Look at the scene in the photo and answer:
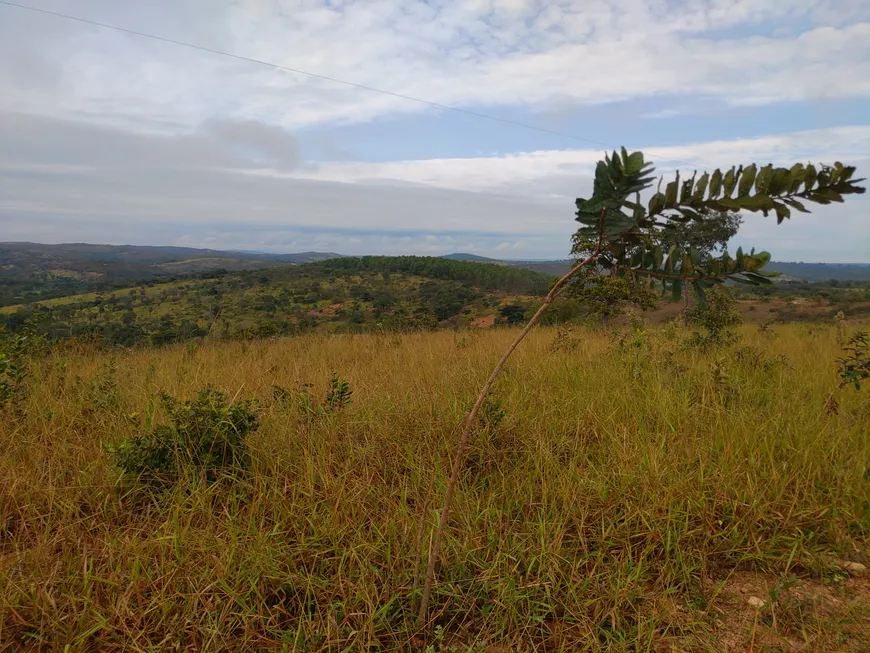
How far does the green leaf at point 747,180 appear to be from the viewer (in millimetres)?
1063

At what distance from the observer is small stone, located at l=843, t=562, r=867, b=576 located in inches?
73.7

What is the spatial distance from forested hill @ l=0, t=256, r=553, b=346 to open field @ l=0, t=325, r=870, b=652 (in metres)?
4.25

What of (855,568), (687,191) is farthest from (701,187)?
(855,568)

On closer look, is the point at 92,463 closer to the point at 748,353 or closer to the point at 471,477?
the point at 471,477

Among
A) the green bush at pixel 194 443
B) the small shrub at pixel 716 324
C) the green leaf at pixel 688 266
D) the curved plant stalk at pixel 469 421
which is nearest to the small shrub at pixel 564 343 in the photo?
the small shrub at pixel 716 324

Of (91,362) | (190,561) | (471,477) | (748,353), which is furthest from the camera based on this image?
(91,362)

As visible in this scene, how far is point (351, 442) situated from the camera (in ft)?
8.65

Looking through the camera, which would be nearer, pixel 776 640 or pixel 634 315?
pixel 776 640

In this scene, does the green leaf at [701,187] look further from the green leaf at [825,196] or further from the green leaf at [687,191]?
the green leaf at [825,196]

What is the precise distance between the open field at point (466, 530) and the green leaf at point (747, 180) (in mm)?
1424

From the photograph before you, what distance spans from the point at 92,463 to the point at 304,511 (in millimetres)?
1240

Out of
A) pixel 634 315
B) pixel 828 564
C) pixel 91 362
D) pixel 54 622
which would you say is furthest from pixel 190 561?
pixel 634 315

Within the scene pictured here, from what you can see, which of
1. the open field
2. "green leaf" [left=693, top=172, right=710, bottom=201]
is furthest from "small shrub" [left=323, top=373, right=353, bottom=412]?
"green leaf" [left=693, top=172, right=710, bottom=201]

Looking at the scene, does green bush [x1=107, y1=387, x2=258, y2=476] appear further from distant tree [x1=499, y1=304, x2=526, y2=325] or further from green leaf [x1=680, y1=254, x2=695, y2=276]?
distant tree [x1=499, y1=304, x2=526, y2=325]
